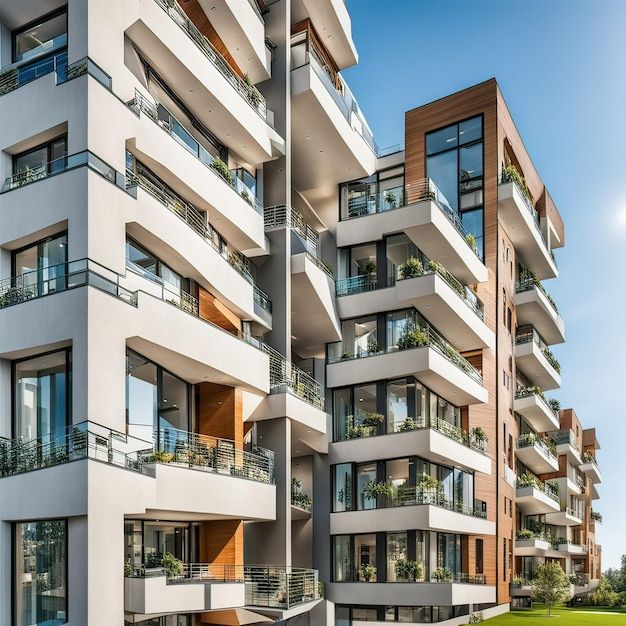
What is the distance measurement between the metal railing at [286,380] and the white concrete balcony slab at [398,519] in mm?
4198

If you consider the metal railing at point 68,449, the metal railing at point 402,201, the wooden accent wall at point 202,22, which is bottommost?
the metal railing at point 68,449

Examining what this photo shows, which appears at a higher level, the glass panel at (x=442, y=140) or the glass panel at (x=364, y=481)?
the glass panel at (x=442, y=140)

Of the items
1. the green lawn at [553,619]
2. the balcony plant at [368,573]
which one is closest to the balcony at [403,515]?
the balcony plant at [368,573]

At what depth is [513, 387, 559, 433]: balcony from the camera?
148 feet

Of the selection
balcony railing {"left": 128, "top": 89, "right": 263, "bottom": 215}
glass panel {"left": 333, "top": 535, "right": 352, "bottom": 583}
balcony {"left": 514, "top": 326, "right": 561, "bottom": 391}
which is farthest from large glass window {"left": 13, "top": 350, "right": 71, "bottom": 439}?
balcony {"left": 514, "top": 326, "right": 561, "bottom": 391}

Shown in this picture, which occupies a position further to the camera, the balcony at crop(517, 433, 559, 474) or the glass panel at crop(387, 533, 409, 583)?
the balcony at crop(517, 433, 559, 474)

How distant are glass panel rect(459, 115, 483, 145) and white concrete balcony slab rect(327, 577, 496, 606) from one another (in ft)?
65.9

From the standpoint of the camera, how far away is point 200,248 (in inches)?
913

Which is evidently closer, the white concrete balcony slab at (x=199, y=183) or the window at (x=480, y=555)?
the white concrete balcony slab at (x=199, y=183)

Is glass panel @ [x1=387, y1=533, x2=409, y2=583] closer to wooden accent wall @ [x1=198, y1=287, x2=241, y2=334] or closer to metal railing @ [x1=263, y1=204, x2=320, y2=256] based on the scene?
wooden accent wall @ [x1=198, y1=287, x2=241, y2=334]

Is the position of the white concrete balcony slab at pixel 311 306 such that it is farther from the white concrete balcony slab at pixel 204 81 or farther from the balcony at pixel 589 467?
the balcony at pixel 589 467

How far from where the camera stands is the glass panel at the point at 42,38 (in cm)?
2063

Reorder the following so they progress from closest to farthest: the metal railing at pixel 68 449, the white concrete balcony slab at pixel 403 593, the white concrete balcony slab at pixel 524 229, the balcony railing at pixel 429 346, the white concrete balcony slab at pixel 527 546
A: 1. the metal railing at pixel 68 449
2. the white concrete balcony slab at pixel 403 593
3. the balcony railing at pixel 429 346
4. the white concrete balcony slab at pixel 524 229
5. the white concrete balcony slab at pixel 527 546

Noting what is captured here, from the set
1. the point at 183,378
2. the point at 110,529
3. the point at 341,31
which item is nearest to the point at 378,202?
the point at 341,31
